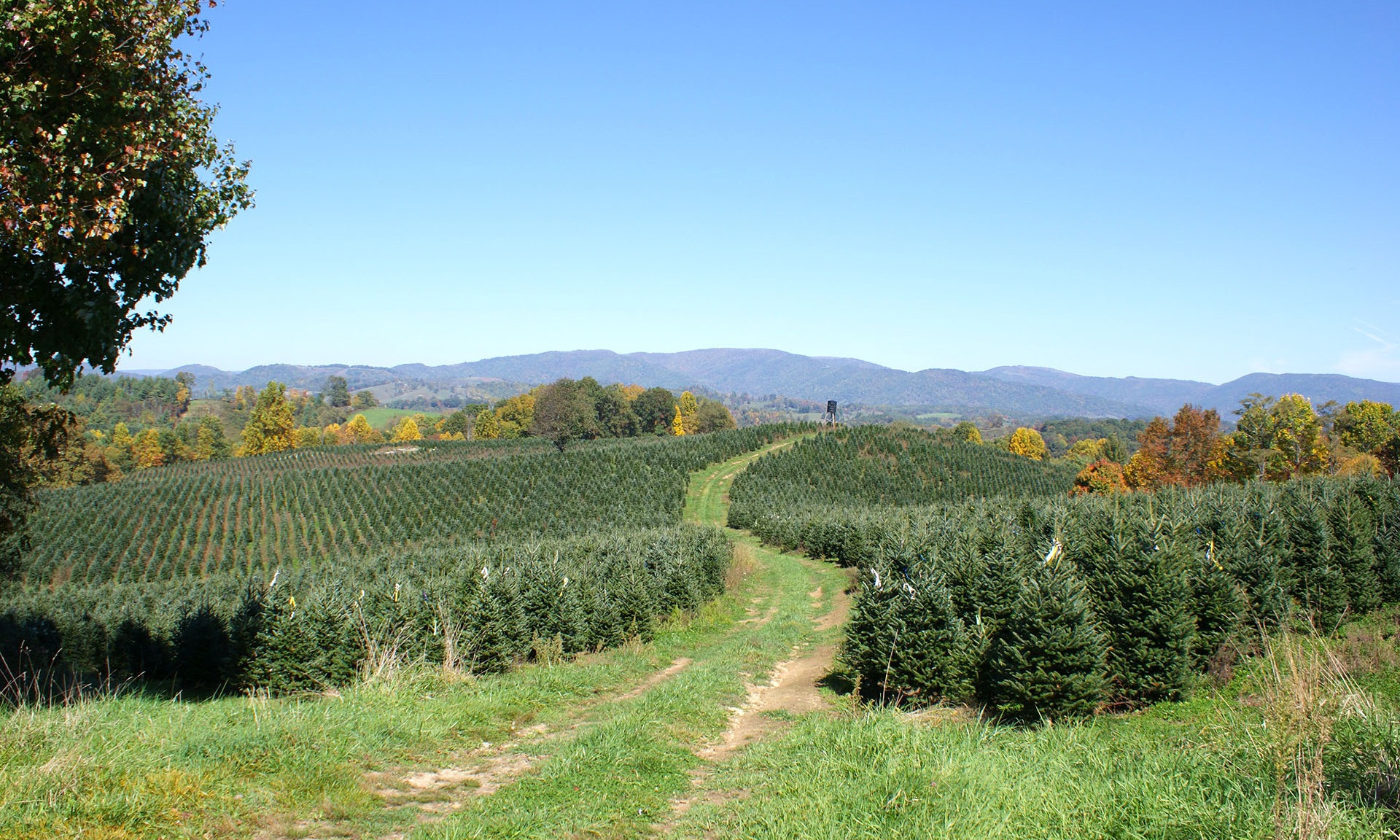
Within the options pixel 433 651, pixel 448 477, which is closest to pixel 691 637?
pixel 433 651

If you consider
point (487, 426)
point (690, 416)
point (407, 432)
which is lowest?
point (407, 432)

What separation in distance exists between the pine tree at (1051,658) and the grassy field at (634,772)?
16.3 inches

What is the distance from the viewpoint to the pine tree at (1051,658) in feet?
29.8

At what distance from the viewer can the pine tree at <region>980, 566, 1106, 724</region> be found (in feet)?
29.8

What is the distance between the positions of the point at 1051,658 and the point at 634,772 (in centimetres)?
541

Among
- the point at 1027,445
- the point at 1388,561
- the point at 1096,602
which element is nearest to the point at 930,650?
the point at 1096,602

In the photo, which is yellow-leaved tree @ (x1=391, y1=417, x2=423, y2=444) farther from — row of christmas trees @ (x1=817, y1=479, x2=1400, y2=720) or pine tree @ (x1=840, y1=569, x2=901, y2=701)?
pine tree @ (x1=840, y1=569, x2=901, y2=701)

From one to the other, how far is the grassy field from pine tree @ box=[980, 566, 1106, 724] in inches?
16.3

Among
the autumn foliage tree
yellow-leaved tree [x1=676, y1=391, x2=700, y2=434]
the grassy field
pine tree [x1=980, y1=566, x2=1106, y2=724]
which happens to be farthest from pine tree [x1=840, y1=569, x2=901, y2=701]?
yellow-leaved tree [x1=676, y1=391, x2=700, y2=434]

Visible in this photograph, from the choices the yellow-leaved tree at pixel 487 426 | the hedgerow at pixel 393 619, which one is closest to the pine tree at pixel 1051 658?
the hedgerow at pixel 393 619

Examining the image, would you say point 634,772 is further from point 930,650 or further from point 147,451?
point 147,451

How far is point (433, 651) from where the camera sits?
13508 millimetres

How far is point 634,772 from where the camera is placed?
6508mm

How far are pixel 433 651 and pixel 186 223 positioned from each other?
8.14 m
